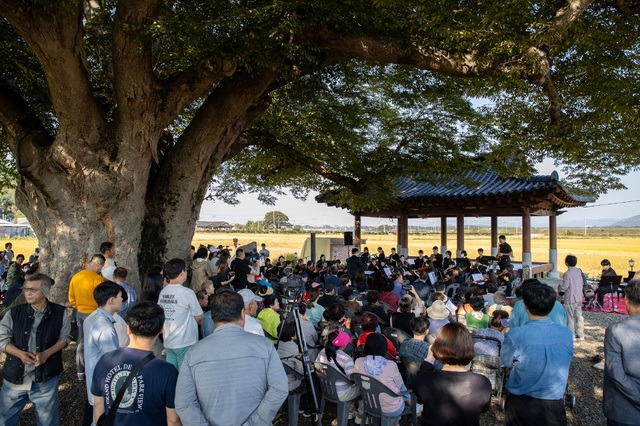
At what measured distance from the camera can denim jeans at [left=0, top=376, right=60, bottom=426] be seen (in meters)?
3.46

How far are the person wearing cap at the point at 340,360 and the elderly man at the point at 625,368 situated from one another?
6.63 ft

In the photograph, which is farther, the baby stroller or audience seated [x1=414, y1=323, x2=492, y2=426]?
the baby stroller

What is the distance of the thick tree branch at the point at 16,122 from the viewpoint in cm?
718

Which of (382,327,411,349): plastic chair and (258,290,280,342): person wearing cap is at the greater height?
(258,290,280,342): person wearing cap

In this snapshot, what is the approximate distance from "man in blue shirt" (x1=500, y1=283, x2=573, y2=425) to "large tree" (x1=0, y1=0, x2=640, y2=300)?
3.94 meters

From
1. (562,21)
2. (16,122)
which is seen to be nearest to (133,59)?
(16,122)

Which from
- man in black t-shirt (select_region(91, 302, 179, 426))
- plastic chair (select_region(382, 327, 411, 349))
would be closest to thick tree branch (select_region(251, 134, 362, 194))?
plastic chair (select_region(382, 327, 411, 349))

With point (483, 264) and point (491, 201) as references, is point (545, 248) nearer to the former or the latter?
point (491, 201)

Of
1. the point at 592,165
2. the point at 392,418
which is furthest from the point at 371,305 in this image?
the point at 592,165

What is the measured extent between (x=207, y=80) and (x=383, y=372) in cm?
563

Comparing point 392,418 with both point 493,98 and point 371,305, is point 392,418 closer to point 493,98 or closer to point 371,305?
point 371,305

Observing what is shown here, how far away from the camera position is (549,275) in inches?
660

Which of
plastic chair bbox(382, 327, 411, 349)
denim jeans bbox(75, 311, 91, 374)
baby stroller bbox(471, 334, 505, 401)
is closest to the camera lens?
baby stroller bbox(471, 334, 505, 401)

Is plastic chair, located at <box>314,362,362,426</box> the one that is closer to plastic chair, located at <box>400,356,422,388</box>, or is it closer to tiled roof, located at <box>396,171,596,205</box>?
plastic chair, located at <box>400,356,422,388</box>
